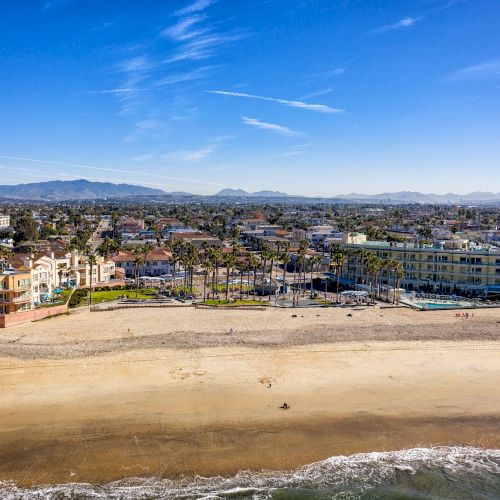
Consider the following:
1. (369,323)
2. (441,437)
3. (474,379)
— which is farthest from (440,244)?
(441,437)

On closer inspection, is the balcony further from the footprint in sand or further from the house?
the house

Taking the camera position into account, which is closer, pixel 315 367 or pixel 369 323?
pixel 315 367

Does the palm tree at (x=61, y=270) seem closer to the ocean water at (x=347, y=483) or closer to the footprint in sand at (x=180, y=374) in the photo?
the footprint in sand at (x=180, y=374)

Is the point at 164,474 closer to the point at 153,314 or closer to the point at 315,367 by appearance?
the point at 315,367

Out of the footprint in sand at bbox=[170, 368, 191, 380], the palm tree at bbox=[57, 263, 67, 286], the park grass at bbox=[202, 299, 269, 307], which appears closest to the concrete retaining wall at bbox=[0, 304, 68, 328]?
the palm tree at bbox=[57, 263, 67, 286]

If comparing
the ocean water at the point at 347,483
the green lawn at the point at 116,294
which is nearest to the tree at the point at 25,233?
the green lawn at the point at 116,294

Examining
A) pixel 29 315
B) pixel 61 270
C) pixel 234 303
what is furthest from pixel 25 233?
pixel 234 303
